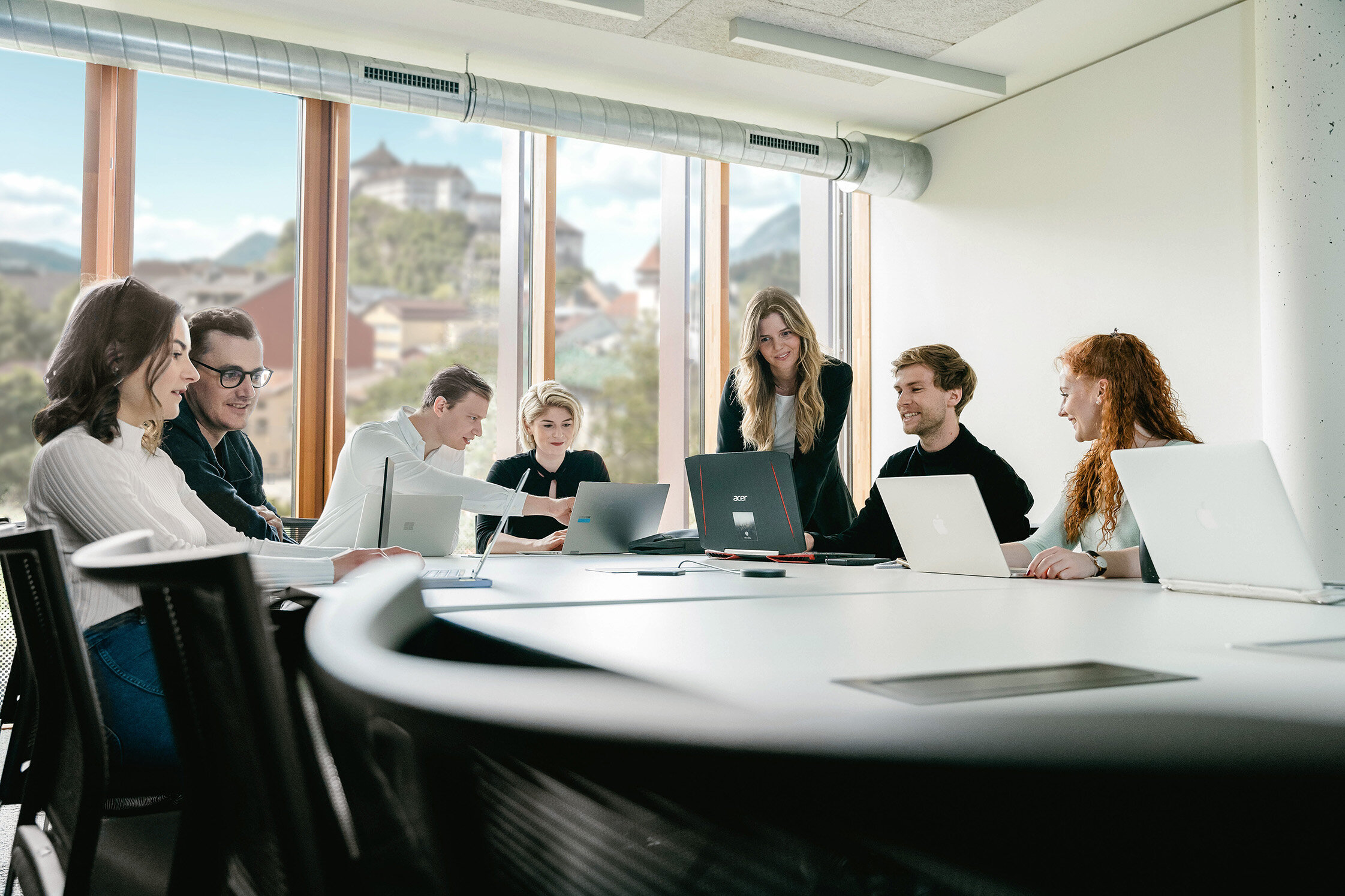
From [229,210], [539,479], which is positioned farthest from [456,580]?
[229,210]

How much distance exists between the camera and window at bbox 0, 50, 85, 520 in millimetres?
4465

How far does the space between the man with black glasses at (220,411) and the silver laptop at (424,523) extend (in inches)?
14.7

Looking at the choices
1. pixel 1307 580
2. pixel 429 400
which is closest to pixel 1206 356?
pixel 1307 580

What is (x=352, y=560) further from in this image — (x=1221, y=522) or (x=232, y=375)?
(x=1221, y=522)

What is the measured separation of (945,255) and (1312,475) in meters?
2.71

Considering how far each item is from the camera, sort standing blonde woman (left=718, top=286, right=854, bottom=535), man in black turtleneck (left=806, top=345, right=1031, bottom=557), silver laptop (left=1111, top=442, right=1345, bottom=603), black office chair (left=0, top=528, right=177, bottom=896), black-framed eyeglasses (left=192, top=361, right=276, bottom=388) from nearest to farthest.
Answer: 1. black office chair (left=0, top=528, right=177, bottom=896)
2. silver laptop (left=1111, top=442, right=1345, bottom=603)
3. black-framed eyeglasses (left=192, top=361, right=276, bottom=388)
4. man in black turtleneck (left=806, top=345, right=1031, bottom=557)
5. standing blonde woman (left=718, top=286, right=854, bottom=535)

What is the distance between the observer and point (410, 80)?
473cm

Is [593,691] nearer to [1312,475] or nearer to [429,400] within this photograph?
[429,400]

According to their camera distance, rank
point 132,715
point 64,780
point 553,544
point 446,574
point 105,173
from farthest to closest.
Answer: point 105,173 < point 553,544 < point 446,574 < point 132,715 < point 64,780

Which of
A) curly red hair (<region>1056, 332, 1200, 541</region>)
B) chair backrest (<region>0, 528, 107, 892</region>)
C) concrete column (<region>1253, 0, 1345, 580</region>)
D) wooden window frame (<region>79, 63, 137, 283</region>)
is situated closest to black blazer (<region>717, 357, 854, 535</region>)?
curly red hair (<region>1056, 332, 1200, 541</region>)

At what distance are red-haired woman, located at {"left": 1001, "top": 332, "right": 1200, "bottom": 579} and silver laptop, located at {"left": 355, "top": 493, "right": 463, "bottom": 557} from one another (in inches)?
67.8

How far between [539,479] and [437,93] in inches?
78.0

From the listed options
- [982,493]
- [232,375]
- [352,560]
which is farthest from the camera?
[982,493]

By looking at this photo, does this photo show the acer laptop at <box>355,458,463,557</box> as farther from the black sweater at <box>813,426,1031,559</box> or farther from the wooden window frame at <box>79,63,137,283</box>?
the wooden window frame at <box>79,63,137,283</box>
